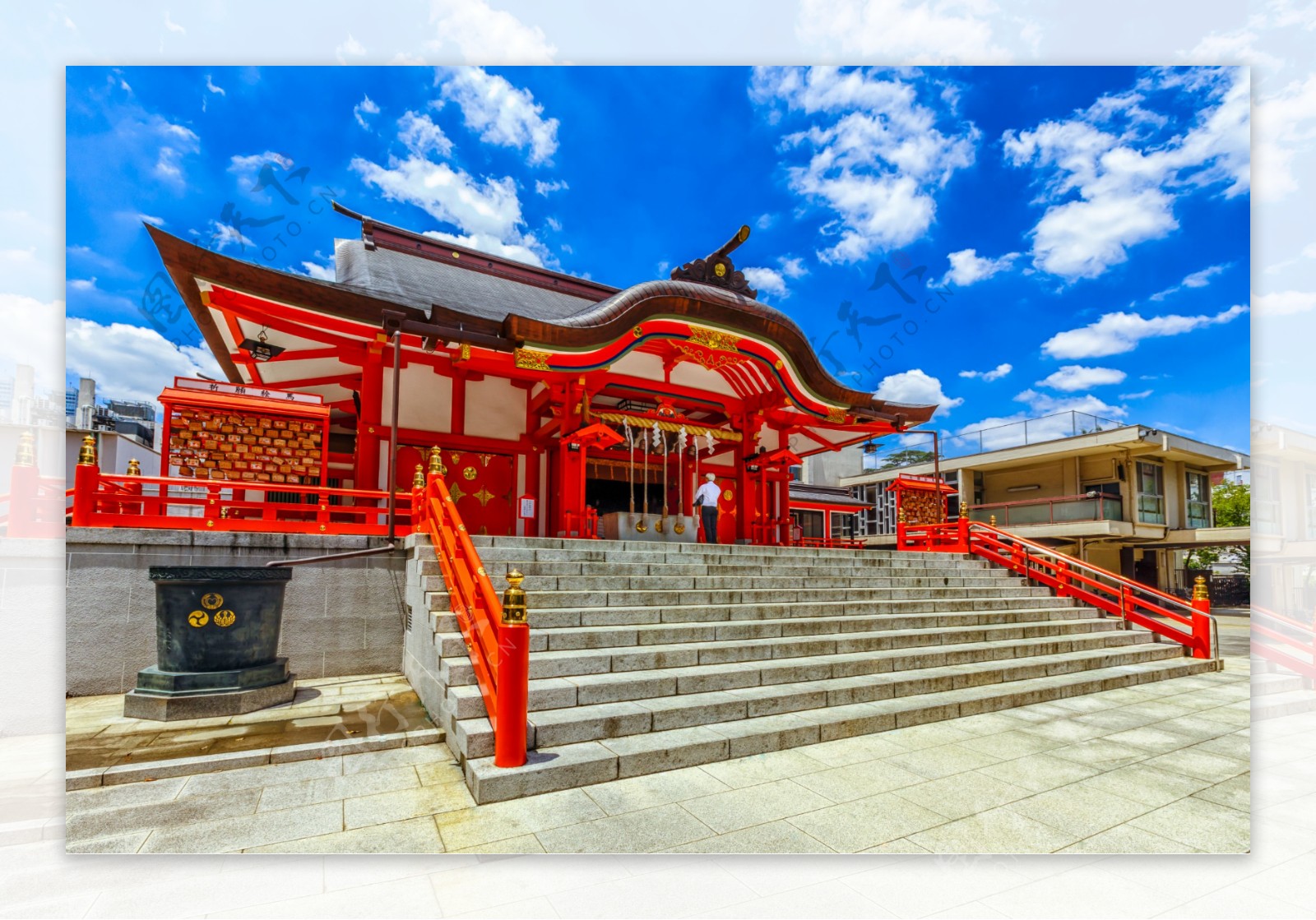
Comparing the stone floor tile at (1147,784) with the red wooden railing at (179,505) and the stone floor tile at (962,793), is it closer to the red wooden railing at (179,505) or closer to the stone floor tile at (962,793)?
the stone floor tile at (962,793)

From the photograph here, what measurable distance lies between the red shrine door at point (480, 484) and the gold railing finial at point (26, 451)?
6.55 meters

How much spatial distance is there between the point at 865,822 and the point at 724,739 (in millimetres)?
1136

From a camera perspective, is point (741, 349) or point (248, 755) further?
point (741, 349)

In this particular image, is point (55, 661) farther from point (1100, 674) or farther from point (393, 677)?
point (1100, 674)

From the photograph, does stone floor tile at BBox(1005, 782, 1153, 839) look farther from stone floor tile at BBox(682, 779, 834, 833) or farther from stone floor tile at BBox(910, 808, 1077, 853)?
stone floor tile at BBox(682, 779, 834, 833)

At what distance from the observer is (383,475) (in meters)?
9.42

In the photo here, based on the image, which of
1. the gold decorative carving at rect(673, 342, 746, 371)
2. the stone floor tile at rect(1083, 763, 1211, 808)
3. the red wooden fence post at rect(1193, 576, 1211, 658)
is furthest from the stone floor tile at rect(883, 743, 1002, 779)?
the gold decorative carving at rect(673, 342, 746, 371)

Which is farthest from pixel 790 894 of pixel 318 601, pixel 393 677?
pixel 318 601

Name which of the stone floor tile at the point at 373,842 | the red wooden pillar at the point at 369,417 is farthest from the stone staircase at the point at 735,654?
the red wooden pillar at the point at 369,417

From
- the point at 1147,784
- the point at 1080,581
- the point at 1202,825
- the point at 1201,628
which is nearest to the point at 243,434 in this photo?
the point at 1147,784

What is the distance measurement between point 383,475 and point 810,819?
7892 mm

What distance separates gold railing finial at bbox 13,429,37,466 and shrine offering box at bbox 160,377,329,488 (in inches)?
124

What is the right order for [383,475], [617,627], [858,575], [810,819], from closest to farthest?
[810,819], [617,627], [858,575], [383,475]

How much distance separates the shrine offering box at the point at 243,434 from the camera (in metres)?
6.57
